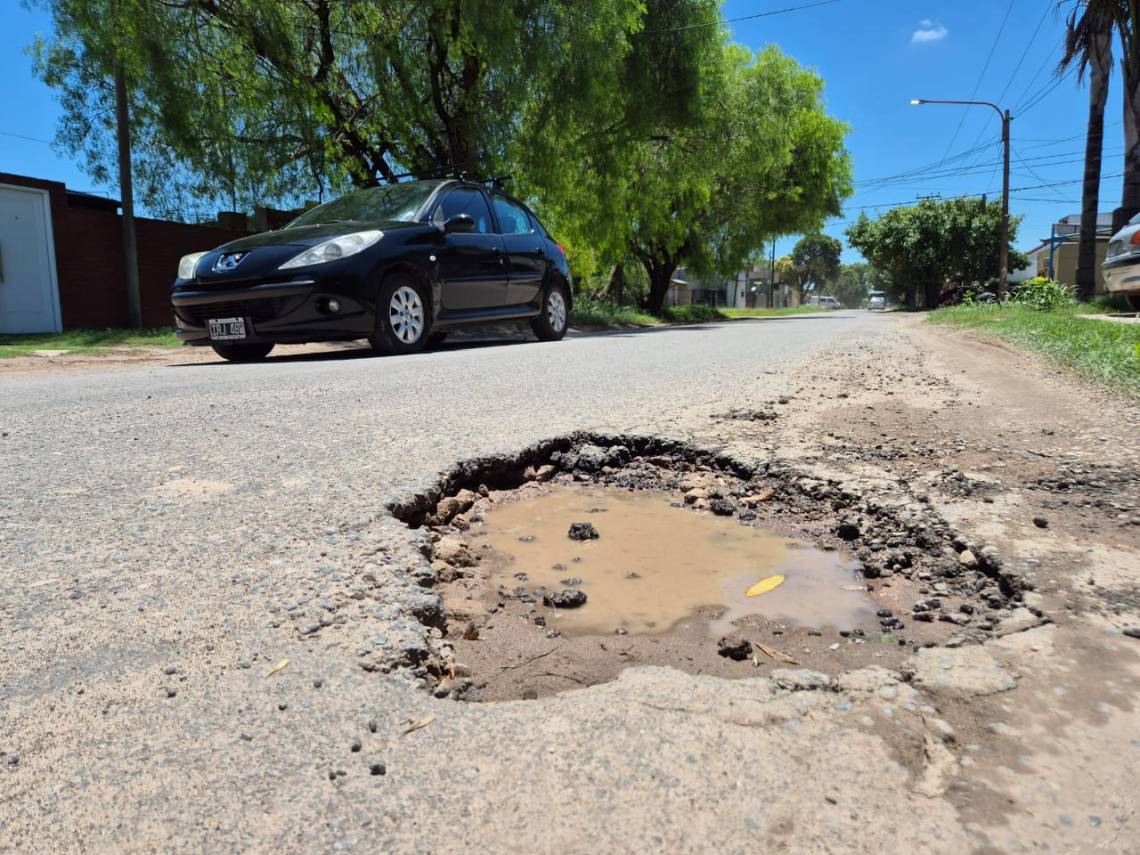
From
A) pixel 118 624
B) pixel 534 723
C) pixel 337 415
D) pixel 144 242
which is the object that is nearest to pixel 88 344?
pixel 144 242

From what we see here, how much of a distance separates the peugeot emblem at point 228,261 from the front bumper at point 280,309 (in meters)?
0.18

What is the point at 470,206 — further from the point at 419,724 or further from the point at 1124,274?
the point at 1124,274

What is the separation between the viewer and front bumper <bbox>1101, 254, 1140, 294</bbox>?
34.8ft

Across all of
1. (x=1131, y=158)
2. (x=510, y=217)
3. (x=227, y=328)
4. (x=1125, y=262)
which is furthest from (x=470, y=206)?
(x=1131, y=158)

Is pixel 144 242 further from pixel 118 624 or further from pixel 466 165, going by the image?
pixel 118 624

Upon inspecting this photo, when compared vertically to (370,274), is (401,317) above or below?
below

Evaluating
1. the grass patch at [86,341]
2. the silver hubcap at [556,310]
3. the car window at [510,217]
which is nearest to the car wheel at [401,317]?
the car window at [510,217]

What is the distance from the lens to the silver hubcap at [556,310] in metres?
9.88

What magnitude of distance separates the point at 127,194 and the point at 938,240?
4816 cm

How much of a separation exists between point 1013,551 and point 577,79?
13.2m

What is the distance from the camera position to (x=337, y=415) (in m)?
3.90

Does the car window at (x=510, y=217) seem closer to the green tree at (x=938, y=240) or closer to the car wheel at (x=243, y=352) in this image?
the car wheel at (x=243, y=352)

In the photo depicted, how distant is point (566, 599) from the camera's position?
2.02m

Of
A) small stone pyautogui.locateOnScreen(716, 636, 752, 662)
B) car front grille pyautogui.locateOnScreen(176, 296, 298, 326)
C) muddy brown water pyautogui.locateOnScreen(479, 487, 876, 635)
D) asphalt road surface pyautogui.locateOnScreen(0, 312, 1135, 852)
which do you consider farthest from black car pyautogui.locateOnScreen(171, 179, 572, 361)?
small stone pyautogui.locateOnScreen(716, 636, 752, 662)
